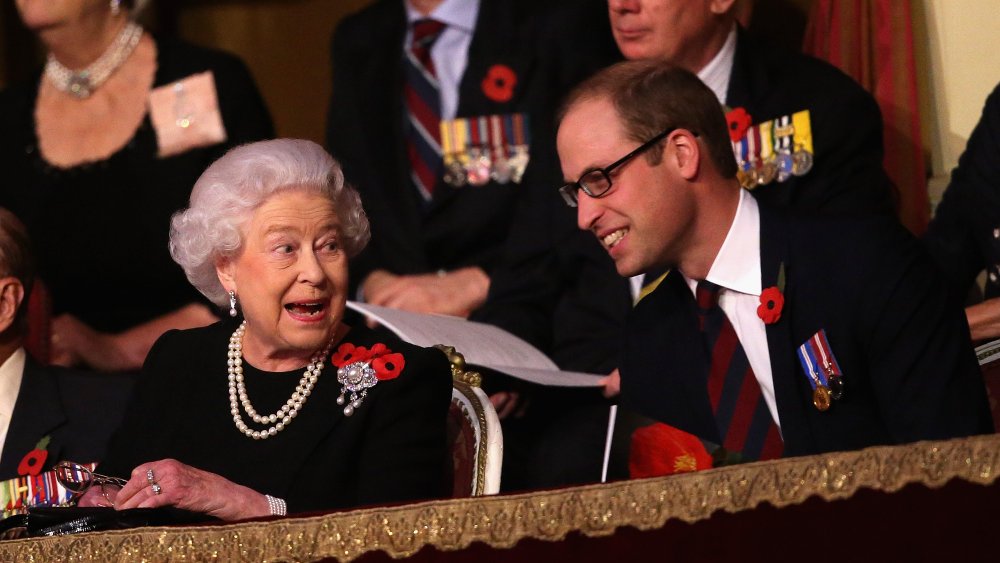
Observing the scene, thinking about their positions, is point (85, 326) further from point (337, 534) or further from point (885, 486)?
Result: point (885, 486)

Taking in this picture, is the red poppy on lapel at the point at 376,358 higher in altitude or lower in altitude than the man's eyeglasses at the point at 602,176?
lower

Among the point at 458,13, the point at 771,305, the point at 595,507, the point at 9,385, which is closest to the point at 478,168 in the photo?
the point at 458,13

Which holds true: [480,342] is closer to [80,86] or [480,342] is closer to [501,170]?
[501,170]

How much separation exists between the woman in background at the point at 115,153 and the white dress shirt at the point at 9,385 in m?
0.79

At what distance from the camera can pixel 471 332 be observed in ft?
9.40

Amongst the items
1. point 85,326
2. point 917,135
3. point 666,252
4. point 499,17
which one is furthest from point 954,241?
point 85,326

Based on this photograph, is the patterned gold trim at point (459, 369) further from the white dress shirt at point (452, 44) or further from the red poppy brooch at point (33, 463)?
the white dress shirt at point (452, 44)

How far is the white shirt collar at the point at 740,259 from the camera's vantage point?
2.44 meters

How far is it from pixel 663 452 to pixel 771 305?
328 mm

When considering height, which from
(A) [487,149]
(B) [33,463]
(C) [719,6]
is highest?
(C) [719,6]

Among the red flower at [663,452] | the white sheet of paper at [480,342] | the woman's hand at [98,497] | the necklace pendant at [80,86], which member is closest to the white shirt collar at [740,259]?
the red flower at [663,452]

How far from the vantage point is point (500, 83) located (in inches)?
142

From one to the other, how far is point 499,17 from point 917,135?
1081mm

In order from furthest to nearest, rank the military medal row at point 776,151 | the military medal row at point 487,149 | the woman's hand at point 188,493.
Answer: the military medal row at point 487,149 → the military medal row at point 776,151 → the woman's hand at point 188,493
